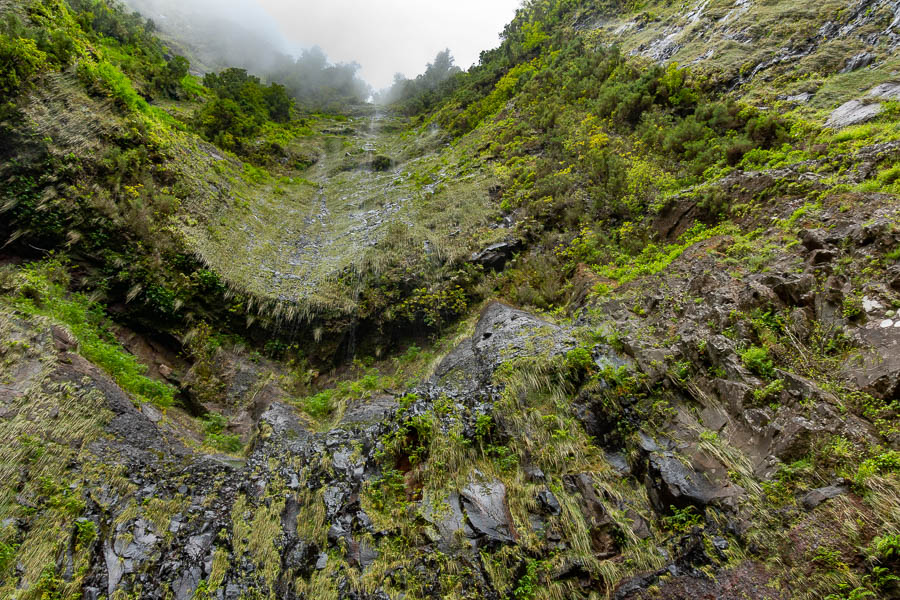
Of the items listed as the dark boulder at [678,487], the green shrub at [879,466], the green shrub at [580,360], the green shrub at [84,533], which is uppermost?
the green shrub at [879,466]

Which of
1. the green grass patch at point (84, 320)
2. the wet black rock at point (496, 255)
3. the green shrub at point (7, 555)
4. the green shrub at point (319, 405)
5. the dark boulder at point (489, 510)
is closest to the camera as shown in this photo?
the green shrub at point (7, 555)

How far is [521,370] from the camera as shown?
632 centimetres

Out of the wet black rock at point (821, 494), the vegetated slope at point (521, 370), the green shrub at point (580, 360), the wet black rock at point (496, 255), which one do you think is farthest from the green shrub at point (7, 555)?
the wet black rock at point (496, 255)

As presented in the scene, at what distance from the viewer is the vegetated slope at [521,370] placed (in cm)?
390

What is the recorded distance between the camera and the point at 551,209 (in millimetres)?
11195

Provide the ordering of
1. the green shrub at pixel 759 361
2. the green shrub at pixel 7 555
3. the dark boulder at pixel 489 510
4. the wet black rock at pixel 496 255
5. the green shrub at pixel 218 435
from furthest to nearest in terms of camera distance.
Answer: the wet black rock at pixel 496 255 → the green shrub at pixel 218 435 → the dark boulder at pixel 489 510 → the green shrub at pixel 759 361 → the green shrub at pixel 7 555

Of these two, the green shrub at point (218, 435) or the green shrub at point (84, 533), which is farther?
the green shrub at point (218, 435)

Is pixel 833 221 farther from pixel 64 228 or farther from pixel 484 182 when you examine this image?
pixel 64 228

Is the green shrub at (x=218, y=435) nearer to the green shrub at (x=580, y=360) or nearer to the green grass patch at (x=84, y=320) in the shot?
the green grass patch at (x=84, y=320)

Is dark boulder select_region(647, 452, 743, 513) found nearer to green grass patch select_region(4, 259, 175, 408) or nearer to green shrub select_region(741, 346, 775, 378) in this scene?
green shrub select_region(741, 346, 775, 378)

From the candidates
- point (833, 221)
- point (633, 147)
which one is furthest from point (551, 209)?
point (833, 221)

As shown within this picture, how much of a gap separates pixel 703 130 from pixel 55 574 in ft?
49.5

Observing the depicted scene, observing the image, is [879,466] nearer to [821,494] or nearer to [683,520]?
[821,494]

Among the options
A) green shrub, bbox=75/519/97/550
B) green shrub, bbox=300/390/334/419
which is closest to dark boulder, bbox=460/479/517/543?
green shrub, bbox=300/390/334/419
